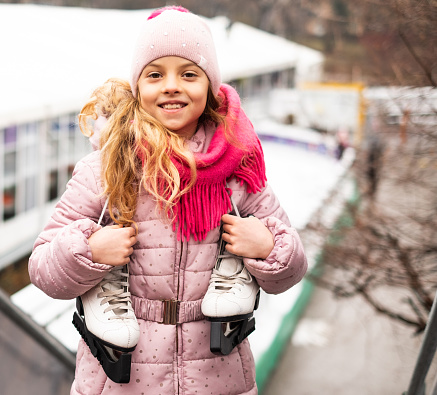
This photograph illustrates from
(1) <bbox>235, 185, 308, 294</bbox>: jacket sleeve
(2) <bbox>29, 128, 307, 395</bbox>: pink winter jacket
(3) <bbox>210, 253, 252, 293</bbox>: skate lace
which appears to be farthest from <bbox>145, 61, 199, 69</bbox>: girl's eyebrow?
(3) <bbox>210, 253, 252, 293</bbox>: skate lace

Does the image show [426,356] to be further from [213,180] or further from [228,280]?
[213,180]

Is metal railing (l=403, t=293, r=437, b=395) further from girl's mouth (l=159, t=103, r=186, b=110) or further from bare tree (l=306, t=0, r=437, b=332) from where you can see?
bare tree (l=306, t=0, r=437, b=332)

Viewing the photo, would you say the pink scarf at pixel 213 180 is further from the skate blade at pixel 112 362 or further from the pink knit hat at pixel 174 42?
the skate blade at pixel 112 362

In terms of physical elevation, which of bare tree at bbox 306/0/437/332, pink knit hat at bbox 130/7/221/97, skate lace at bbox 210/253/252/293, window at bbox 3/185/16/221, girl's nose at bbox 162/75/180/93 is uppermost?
pink knit hat at bbox 130/7/221/97

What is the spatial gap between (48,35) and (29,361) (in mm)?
7588

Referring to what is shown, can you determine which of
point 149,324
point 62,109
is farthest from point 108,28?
point 149,324

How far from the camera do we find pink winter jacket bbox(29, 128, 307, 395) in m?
1.42

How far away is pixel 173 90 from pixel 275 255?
0.47 m

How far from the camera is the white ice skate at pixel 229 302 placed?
1.37m

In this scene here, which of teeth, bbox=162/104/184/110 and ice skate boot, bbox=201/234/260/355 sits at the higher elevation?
teeth, bbox=162/104/184/110

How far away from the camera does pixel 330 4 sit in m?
13.7

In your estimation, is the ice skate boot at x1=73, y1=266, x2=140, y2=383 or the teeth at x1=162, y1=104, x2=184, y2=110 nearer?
the ice skate boot at x1=73, y1=266, x2=140, y2=383

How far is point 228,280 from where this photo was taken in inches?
56.3

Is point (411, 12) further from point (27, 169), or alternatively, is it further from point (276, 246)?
point (27, 169)
